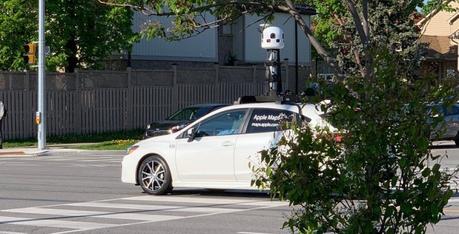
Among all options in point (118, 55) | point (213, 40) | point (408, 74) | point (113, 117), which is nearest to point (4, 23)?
point (113, 117)

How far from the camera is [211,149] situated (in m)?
15.2

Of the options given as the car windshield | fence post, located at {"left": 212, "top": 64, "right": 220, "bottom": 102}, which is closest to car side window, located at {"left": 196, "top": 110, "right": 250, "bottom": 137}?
the car windshield

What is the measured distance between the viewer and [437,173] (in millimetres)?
6117

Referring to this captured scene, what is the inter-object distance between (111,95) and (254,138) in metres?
24.8

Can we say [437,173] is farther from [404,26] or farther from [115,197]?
[404,26]

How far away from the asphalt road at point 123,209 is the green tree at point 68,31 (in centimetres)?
1683

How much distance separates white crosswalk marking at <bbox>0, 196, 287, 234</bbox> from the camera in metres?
12.3

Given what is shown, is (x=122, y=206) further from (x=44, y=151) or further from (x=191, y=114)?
(x=44, y=151)

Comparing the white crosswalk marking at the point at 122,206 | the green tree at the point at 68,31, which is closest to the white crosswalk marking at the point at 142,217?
the white crosswalk marking at the point at 122,206

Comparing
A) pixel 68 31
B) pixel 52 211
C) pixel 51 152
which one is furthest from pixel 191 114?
pixel 52 211

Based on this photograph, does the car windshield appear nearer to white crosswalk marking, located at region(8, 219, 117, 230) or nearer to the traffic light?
the traffic light

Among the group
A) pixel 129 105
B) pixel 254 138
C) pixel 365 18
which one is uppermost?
pixel 365 18

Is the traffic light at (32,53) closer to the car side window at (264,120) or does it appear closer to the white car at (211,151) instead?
the white car at (211,151)

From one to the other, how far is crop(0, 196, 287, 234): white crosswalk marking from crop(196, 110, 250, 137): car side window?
3.70 feet
